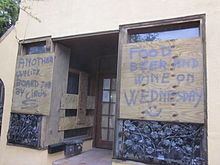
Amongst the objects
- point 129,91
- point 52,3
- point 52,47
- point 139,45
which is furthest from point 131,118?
point 52,3

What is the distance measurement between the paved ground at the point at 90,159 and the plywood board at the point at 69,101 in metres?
1.01

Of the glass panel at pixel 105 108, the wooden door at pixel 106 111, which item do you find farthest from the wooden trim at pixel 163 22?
the glass panel at pixel 105 108

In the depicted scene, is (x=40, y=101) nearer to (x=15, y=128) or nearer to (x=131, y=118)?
(x=15, y=128)

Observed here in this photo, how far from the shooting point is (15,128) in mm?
3725

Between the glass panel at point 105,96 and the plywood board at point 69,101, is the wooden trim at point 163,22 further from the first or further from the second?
the glass panel at point 105,96

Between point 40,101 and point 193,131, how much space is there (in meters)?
2.60

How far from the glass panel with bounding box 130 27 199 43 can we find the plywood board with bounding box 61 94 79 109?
1765 mm

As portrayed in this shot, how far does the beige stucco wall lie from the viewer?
7.72ft

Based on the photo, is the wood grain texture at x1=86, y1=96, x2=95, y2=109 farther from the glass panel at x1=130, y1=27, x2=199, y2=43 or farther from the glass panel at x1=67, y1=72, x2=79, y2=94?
the glass panel at x1=130, y1=27, x2=199, y2=43

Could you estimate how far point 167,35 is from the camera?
2814 mm

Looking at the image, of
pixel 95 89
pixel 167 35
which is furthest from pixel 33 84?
pixel 167 35

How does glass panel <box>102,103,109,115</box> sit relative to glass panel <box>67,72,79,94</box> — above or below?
below

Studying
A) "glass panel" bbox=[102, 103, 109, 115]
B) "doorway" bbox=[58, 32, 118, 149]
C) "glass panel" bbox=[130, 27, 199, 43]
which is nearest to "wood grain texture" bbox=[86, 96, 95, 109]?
"doorway" bbox=[58, 32, 118, 149]

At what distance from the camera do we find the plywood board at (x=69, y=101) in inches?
150
